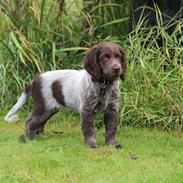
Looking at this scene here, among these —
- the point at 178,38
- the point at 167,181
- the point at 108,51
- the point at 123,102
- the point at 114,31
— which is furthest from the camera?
the point at 114,31

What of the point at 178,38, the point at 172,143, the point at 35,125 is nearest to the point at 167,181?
the point at 172,143

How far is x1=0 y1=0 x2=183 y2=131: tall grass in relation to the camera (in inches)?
351

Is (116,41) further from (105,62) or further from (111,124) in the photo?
(105,62)

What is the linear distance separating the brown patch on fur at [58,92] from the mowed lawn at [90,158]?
511 mm

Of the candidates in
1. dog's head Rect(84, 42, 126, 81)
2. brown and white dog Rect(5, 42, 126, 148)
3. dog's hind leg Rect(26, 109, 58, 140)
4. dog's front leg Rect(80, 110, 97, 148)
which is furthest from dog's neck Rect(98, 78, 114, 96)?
dog's hind leg Rect(26, 109, 58, 140)

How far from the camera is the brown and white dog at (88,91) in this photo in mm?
7441

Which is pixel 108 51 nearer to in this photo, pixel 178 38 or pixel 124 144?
pixel 124 144

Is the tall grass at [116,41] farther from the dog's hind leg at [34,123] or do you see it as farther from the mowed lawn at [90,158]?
the dog's hind leg at [34,123]

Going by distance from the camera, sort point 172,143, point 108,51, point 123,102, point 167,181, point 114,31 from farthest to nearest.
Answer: point 114,31 < point 123,102 < point 172,143 < point 108,51 < point 167,181

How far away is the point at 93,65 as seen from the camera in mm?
7469

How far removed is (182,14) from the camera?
10.4 m

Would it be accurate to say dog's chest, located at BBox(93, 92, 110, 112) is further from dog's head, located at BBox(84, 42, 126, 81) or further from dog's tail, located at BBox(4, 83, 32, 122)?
dog's tail, located at BBox(4, 83, 32, 122)

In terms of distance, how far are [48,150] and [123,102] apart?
1917 millimetres

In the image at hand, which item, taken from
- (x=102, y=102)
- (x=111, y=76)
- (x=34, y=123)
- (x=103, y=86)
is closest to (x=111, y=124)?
(x=102, y=102)
